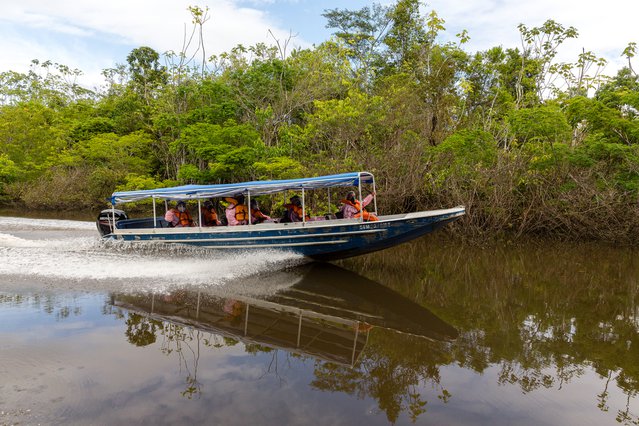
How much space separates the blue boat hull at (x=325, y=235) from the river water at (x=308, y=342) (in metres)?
0.44

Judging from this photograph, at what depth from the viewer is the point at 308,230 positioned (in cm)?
1059

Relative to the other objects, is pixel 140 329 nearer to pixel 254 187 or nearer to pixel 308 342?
pixel 308 342

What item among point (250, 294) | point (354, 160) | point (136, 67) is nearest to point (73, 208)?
point (136, 67)

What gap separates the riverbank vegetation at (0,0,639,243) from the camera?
15.8m

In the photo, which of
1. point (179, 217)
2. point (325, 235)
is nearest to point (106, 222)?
point (179, 217)

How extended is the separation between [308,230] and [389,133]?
34.6 feet

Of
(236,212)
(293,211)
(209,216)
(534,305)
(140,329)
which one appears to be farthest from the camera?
(209,216)

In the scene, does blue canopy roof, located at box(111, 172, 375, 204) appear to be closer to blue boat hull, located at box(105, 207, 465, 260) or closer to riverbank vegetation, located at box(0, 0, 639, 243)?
blue boat hull, located at box(105, 207, 465, 260)

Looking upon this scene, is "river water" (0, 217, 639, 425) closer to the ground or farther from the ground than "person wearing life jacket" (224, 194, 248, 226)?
closer to the ground

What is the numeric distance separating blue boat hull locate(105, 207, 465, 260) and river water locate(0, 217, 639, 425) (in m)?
0.44

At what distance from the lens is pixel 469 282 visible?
10242 millimetres

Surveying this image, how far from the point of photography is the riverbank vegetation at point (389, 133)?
15766 millimetres

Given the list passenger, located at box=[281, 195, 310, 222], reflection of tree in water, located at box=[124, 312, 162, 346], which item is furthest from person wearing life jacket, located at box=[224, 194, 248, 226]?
reflection of tree in water, located at box=[124, 312, 162, 346]

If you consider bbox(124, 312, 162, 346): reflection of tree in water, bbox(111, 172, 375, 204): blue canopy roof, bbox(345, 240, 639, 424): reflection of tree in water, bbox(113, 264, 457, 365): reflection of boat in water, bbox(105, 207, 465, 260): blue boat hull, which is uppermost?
bbox(111, 172, 375, 204): blue canopy roof
